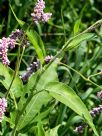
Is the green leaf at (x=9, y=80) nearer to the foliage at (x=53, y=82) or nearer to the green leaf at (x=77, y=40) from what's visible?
the foliage at (x=53, y=82)

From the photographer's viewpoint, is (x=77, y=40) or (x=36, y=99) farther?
(x=36, y=99)

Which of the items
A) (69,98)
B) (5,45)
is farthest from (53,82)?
(5,45)

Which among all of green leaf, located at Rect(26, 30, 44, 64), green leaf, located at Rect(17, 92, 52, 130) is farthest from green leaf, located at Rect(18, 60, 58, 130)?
green leaf, located at Rect(26, 30, 44, 64)

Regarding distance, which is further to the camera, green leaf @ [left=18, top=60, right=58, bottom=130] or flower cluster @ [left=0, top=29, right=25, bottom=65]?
green leaf @ [left=18, top=60, right=58, bottom=130]

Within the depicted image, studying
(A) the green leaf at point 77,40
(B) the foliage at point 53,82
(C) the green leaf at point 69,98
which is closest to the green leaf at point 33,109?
(B) the foliage at point 53,82

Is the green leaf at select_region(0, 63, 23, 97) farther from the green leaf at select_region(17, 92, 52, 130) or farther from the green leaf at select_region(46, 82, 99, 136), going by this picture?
the green leaf at select_region(46, 82, 99, 136)

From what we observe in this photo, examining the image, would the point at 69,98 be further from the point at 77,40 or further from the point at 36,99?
the point at 36,99
